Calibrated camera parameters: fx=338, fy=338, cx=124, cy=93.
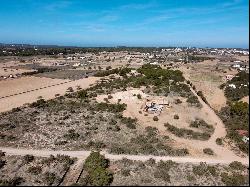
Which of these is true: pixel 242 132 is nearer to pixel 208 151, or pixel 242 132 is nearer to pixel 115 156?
pixel 208 151

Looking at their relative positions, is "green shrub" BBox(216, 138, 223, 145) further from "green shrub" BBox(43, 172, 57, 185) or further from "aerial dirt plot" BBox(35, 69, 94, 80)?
"aerial dirt plot" BBox(35, 69, 94, 80)

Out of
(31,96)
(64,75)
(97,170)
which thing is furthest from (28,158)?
(64,75)

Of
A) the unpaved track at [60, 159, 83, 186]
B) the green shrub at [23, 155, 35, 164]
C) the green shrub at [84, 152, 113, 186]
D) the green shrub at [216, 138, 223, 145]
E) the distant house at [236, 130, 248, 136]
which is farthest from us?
the distant house at [236, 130, 248, 136]

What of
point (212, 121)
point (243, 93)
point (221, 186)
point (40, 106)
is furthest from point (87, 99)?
point (221, 186)

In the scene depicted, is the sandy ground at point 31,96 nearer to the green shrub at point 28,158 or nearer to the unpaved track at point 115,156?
the unpaved track at point 115,156

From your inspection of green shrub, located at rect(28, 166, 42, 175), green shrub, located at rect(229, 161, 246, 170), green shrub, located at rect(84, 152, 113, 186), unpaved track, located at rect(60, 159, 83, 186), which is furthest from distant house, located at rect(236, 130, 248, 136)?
green shrub, located at rect(28, 166, 42, 175)

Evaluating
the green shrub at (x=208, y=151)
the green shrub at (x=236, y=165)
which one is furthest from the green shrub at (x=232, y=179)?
the green shrub at (x=208, y=151)

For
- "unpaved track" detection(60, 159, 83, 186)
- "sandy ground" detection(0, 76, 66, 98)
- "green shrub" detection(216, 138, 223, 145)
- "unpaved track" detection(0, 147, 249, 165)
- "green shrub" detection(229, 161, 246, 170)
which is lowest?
"sandy ground" detection(0, 76, 66, 98)

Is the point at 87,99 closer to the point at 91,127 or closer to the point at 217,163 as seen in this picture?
the point at 91,127

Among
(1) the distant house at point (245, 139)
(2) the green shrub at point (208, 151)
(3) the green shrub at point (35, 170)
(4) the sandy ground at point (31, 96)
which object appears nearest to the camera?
(3) the green shrub at point (35, 170)
